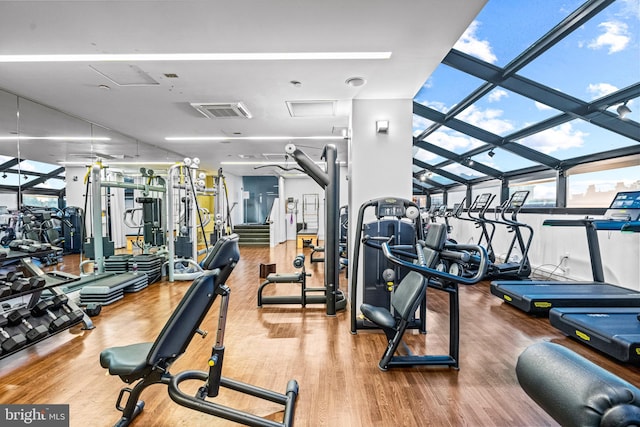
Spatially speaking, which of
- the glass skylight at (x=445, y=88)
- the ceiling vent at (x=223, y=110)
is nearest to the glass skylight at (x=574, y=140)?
the glass skylight at (x=445, y=88)

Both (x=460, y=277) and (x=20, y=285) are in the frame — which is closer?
(x=460, y=277)

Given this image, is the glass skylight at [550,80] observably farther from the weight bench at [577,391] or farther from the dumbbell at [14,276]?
the dumbbell at [14,276]

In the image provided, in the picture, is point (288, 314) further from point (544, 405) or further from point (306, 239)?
point (306, 239)

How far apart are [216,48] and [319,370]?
117 inches

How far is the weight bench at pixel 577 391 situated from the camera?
0.56 m

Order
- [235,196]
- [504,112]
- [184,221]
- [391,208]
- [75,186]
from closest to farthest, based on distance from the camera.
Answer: [391,208]
[75,186]
[504,112]
[184,221]
[235,196]

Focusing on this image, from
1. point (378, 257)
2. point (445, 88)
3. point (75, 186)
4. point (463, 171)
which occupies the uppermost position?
point (445, 88)

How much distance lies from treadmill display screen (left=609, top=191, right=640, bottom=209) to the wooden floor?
174 cm

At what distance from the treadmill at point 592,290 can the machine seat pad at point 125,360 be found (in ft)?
13.8

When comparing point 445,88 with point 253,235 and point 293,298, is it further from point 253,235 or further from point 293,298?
point 253,235

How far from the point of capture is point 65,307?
336 centimetres

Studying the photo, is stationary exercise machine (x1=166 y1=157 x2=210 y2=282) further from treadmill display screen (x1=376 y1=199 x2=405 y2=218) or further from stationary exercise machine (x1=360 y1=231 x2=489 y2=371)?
stationary exercise machine (x1=360 y1=231 x2=489 y2=371)

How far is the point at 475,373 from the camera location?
8.33 feet

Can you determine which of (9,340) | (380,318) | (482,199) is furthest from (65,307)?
(482,199)
